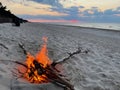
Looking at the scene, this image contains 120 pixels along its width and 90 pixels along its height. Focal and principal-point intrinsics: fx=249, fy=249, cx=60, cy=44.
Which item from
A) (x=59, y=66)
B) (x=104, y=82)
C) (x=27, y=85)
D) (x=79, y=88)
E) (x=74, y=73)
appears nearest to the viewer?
(x=27, y=85)

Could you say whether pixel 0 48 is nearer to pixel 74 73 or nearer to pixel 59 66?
pixel 59 66

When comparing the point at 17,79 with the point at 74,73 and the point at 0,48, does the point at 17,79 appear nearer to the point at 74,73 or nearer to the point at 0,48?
the point at 74,73

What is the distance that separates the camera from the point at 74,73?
1120 centimetres

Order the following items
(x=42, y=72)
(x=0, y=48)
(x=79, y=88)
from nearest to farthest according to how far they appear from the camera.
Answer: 1. (x=42, y=72)
2. (x=79, y=88)
3. (x=0, y=48)

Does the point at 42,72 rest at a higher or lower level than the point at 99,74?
higher

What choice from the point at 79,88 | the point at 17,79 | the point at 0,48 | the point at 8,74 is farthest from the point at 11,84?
the point at 0,48

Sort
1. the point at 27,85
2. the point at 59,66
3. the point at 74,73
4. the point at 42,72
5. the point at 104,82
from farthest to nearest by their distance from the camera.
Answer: the point at 59,66 < the point at 74,73 < the point at 104,82 < the point at 42,72 < the point at 27,85

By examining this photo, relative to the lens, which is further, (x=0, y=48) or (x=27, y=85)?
(x=0, y=48)

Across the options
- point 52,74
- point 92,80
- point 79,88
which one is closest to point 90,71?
point 92,80

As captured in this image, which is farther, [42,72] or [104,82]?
[104,82]

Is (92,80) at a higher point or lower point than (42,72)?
lower

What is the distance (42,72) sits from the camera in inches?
337

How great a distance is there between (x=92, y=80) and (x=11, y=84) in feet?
11.9

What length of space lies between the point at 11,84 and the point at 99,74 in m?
4.67
